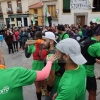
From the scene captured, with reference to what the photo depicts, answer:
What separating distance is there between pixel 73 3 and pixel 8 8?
1267 centimetres

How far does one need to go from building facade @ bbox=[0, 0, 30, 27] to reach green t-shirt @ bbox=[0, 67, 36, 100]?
20361mm

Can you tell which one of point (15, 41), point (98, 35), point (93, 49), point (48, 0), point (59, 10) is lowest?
point (15, 41)

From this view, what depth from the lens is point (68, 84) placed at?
1273 mm

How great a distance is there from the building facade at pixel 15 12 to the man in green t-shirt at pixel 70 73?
66.6 feet

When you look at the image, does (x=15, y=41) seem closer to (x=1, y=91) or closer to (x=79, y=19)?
(x=1, y=91)

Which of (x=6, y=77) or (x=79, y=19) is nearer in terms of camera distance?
(x=6, y=77)

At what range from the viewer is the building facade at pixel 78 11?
14438 millimetres

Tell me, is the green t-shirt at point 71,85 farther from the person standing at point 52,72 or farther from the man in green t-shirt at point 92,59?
the man in green t-shirt at point 92,59

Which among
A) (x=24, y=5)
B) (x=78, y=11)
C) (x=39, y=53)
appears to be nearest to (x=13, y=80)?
(x=39, y=53)

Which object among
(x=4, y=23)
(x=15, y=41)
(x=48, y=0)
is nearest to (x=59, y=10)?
(x=48, y=0)

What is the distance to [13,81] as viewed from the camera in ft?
4.00

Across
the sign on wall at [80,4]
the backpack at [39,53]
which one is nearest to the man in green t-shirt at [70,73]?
the backpack at [39,53]

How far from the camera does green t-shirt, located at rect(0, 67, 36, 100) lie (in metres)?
1.19

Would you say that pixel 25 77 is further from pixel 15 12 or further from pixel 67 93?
pixel 15 12
